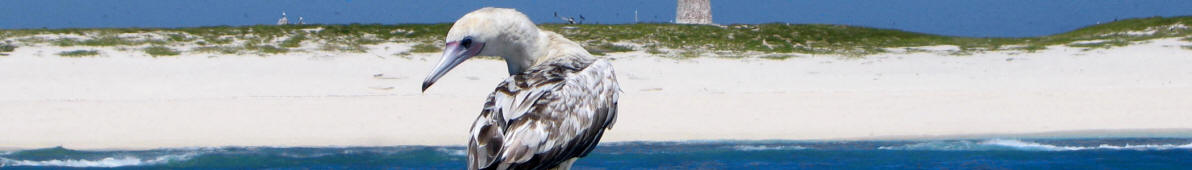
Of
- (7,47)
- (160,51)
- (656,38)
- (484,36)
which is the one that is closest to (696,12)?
(656,38)

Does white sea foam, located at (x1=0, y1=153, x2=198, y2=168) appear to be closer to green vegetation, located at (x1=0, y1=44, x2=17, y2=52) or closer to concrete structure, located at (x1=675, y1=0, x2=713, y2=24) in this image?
green vegetation, located at (x1=0, y1=44, x2=17, y2=52)

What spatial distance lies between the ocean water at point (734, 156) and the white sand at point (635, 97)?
423 mm

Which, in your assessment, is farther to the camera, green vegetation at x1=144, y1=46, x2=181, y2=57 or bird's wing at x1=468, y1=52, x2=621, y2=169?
green vegetation at x1=144, y1=46, x2=181, y2=57

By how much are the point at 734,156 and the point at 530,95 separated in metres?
6.74

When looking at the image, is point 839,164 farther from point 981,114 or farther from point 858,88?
point 858,88

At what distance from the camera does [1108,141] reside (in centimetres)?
1077

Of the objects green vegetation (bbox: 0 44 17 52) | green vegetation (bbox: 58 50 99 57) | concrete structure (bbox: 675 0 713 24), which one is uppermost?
concrete structure (bbox: 675 0 713 24)

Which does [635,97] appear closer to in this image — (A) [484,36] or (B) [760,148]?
(B) [760,148]

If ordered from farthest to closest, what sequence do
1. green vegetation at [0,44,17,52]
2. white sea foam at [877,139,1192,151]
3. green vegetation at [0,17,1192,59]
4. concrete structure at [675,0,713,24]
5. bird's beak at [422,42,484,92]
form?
concrete structure at [675,0,713,24], green vegetation at [0,17,1192,59], green vegetation at [0,44,17,52], white sea foam at [877,139,1192,151], bird's beak at [422,42,484,92]

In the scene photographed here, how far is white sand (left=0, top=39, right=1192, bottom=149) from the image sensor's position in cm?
1145

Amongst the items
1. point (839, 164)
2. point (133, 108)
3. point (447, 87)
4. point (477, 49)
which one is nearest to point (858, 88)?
point (447, 87)

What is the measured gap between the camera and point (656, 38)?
75.0 ft

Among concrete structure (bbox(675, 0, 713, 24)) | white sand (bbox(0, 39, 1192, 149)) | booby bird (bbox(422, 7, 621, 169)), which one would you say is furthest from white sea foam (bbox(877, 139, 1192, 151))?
concrete structure (bbox(675, 0, 713, 24))

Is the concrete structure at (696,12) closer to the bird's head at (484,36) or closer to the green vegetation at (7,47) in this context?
the green vegetation at (7,47)
